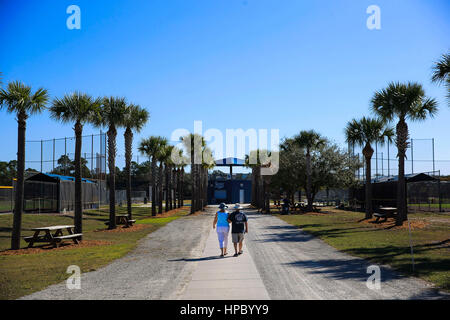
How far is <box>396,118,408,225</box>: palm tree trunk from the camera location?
22.3 metres

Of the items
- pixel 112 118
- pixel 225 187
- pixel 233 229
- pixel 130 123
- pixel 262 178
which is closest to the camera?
pixel 233 229

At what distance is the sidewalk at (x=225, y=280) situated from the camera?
729cm

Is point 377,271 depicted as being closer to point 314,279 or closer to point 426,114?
point 314,279

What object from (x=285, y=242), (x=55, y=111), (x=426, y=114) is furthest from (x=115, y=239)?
(x=426, y=114)

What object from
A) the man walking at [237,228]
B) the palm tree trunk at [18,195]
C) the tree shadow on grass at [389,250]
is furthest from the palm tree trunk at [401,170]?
the palm tree trunk at [18,195]

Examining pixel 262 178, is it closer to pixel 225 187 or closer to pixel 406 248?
pixel 225 187

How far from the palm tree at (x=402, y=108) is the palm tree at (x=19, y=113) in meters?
17.9

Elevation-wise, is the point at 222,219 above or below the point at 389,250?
above

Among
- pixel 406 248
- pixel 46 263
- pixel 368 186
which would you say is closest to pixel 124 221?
pixel 46 263

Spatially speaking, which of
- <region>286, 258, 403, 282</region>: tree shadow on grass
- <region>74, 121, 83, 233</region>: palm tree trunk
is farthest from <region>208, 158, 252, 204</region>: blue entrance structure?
<region>286, 258, 403, 282</region>: tree shadow on grass

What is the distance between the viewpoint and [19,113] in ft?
50.3

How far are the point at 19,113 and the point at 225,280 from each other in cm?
1121

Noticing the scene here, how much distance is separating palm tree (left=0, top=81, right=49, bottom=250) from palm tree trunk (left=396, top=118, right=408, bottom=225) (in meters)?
18.7

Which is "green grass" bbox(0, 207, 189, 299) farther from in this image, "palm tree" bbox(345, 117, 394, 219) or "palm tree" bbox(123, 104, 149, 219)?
"palm tree" bbox(345, 117, 394, 219)
